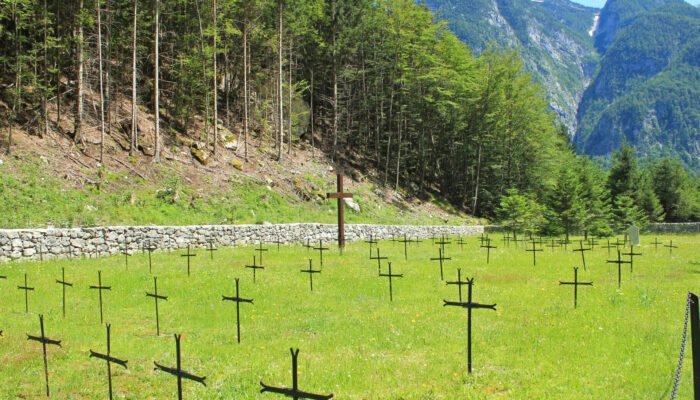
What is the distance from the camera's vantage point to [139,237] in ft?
57.6

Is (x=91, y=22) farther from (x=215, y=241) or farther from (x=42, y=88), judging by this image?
(x=215, y=241)

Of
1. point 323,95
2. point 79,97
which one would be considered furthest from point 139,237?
point 323,95

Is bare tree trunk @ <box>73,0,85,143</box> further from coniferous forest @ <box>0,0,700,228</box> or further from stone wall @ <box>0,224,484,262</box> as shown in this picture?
stone wall @ <box>0,224,484,262</box>

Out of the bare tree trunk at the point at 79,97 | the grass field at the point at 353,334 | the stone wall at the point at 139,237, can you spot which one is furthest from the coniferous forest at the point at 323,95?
the grass field at the point at 353,334

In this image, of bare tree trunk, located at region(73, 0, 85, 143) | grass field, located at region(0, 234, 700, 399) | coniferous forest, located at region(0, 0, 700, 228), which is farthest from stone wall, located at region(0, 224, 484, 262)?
bare tree trunk, located at region(73, 0, 85, 143)

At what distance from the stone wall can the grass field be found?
1.28 metres

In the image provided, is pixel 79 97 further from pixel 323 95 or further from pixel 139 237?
pixel 323 95

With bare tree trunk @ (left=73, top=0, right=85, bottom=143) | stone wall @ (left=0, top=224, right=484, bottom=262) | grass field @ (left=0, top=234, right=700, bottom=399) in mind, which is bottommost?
grass field @ (left=0, top=234, right=700, bottom=399)

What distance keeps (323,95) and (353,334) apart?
35.6 metres

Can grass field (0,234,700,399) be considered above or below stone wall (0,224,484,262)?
below

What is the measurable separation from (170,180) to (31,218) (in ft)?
24.2

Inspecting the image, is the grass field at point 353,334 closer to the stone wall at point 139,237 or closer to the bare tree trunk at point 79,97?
the stone wall at point 139,237

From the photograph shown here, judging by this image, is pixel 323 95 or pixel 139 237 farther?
pixel 323 95

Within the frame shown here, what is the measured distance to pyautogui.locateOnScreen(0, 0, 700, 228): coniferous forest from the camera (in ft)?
79.4
